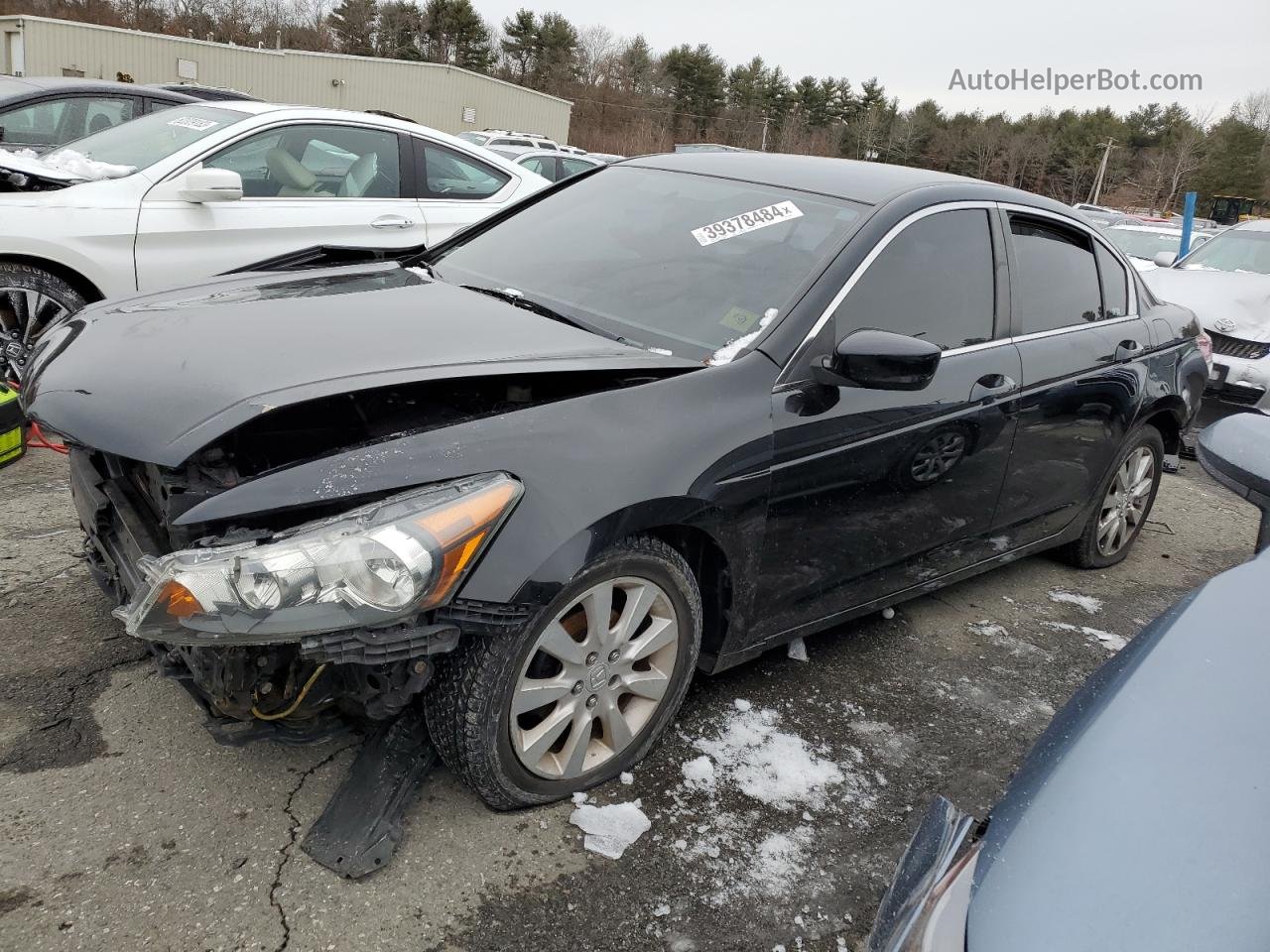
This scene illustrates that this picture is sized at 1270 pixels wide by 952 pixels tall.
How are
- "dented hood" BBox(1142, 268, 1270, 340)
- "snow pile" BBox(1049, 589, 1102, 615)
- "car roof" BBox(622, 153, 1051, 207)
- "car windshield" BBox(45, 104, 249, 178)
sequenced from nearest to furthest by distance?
"car roof" BBox(622, 153, 1051, 207)
"snow pile" BBox(1049, 589, 1102, 615)
"car windshield" BBox(45, 104, 249, 178)
"dented hood" BBox(1142, 268, 1270, 340)

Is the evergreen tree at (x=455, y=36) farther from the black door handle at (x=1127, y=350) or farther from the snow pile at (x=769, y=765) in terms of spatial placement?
the snow pile at (x=769, y=765)

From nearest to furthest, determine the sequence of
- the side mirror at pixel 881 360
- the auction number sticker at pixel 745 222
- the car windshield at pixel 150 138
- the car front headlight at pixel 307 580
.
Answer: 1. the car front headlight at pixel 307 580
2. the side mirror at pixel 881 360
3. the auction number sticker at pixel 745 222
4. the car windshield at pixel 150 138

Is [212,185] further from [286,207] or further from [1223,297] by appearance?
[1223,297]

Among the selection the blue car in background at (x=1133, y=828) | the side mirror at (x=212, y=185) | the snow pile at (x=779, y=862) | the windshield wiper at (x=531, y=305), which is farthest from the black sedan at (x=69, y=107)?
the blue car in background at (x=1133, y=828)

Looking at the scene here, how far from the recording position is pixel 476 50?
217 ft

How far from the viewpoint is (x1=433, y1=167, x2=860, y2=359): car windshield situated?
275cm

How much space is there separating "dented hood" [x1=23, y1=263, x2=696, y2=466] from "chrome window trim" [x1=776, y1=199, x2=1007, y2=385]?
1.07ft

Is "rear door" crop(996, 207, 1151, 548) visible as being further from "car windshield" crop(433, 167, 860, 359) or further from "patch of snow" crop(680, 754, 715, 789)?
"patch of snow" crop(680, 754, 715, 789)

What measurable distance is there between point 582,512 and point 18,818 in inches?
55.6

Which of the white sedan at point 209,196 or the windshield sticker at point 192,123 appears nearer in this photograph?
the white sedan at point 209,196

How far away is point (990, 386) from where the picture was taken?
319 cm

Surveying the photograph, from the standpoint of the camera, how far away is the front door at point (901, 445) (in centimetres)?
267

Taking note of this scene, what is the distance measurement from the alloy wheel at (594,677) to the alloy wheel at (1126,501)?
8.74ft

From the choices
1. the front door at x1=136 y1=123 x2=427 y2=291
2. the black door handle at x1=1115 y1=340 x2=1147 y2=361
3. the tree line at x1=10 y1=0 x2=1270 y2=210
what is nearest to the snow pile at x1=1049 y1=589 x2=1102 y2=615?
the black door handle at x1=1115 y1=340 x2=1147 y2=361
